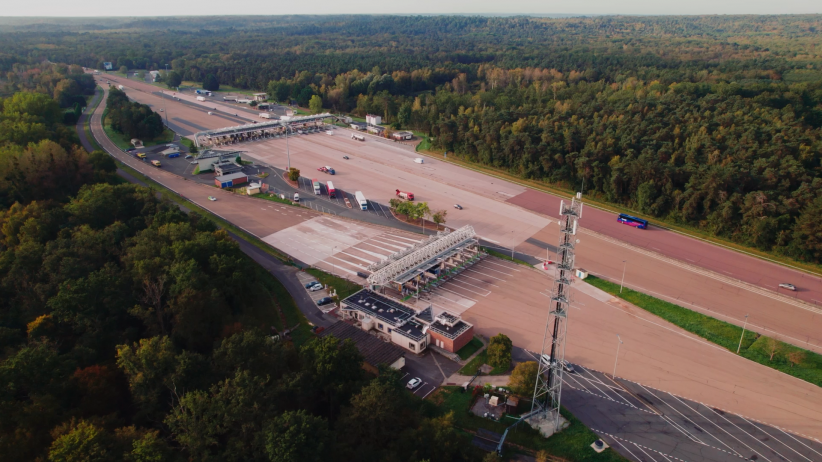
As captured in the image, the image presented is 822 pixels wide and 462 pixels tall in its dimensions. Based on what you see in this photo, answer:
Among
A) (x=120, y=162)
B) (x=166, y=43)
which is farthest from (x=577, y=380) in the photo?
(x=166, y=43)

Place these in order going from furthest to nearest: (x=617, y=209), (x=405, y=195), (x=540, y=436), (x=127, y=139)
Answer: (x=127, y=139) < (x=405, y=195) < (x=617, y=209) < (x=540, y=436)

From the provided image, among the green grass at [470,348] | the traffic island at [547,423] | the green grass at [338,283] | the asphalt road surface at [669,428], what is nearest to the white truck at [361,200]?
the green grass at [338,283]

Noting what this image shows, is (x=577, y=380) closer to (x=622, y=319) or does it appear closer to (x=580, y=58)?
(x=622, y=319)

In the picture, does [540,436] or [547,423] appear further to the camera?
[547,423]

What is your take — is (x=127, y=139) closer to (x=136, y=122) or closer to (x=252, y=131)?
(x=136, y=122)

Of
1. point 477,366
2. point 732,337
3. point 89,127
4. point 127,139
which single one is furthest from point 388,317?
point 89,127

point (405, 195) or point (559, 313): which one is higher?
point (559, 313)
